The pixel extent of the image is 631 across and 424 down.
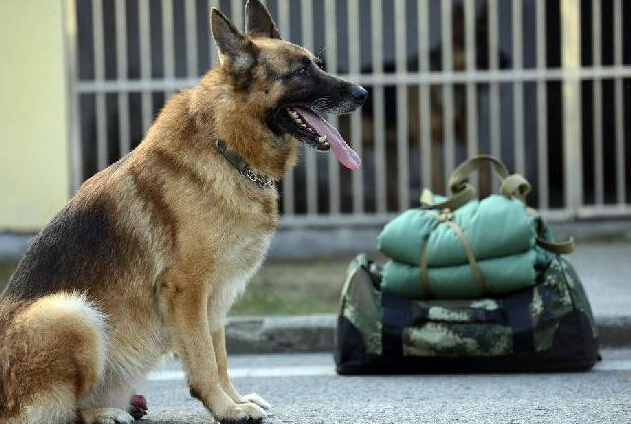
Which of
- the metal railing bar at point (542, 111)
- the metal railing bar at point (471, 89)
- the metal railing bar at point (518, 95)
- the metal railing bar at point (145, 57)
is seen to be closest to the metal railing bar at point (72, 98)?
the metal railing bar at point (145, 57)

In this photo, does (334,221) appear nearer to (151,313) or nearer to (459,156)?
(459,156)

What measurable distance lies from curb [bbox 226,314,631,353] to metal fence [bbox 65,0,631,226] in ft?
10.2

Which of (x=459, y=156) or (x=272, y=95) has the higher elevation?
(x=272, y=95)

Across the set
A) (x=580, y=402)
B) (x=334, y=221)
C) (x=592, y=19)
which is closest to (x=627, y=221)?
(x=592, y=19)

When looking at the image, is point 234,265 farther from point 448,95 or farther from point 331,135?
point 448,95

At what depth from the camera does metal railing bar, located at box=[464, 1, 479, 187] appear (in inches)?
369

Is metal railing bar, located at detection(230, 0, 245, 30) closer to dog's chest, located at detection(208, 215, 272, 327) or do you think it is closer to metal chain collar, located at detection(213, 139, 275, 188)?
metal chain collar, located at detection(213, 139, 275, 188)

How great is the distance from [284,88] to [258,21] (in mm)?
448

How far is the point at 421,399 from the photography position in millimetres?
4941

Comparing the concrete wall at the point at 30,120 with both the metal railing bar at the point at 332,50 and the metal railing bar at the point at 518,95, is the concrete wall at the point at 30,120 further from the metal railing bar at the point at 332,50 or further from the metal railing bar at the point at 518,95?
the metal railing bar at the point at 518,95

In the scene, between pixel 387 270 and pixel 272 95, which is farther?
pixel 387 270

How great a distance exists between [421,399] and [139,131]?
5243mm

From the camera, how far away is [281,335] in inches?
255

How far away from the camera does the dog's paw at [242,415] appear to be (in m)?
4.38
